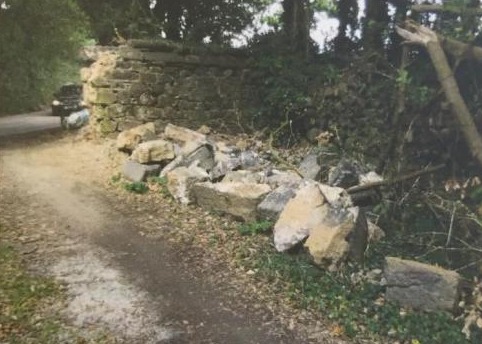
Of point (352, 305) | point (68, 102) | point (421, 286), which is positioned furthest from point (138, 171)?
point (68, 102)

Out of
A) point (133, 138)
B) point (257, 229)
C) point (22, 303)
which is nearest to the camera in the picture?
point (22, 303)

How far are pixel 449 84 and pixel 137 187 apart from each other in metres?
4.83

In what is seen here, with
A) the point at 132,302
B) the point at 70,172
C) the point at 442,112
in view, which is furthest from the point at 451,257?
the point at 70,172

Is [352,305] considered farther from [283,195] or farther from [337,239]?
[283,195]

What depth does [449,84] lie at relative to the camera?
5984 mm

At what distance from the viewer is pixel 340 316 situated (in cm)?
448

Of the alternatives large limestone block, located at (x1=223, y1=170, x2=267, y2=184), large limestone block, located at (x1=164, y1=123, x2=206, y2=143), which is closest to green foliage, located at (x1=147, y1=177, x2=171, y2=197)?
large limestone block, located at (x1=223, y1=170, x2=267, y2=184)

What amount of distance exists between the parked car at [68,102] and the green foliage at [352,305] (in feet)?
33.5

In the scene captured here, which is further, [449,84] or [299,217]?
[449,84]

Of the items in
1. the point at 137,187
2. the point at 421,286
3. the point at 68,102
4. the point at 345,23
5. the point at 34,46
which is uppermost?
the point at 34,46

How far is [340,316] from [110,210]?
3.76 meters

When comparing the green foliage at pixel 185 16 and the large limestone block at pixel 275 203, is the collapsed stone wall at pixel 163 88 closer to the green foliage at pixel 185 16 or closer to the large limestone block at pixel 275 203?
the green foliage at pixel 185 16

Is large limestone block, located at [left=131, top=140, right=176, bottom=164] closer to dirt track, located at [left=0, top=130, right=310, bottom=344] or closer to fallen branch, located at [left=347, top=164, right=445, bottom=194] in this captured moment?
dirt track, located at [left=0, top=130, right=310, bottom=344]

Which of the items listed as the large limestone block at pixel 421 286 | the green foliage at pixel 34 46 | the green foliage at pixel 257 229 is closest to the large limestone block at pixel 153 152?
the green foliage at pixel 257 229
